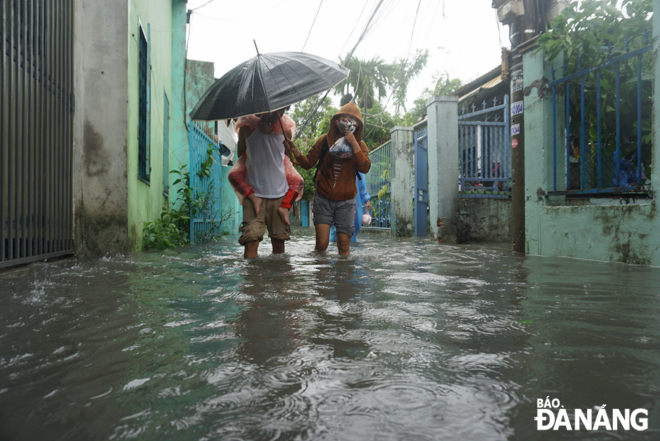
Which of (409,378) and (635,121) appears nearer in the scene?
(409,378)

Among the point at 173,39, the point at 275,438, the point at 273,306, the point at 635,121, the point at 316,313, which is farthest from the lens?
the point at 173,39

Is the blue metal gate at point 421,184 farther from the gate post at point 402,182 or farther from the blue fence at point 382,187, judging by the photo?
the blue fence at point 382,187

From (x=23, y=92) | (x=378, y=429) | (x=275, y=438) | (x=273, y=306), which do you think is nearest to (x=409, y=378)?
(x=378, y=429)

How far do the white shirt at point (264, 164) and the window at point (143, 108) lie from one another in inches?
69.6

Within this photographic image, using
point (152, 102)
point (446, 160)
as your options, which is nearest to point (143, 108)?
point (152, 102)

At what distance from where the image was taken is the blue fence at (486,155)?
9289 millimetres

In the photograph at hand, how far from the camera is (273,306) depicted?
2.24 metres

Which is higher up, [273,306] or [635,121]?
[635,121]

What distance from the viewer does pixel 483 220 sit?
9.07 metres

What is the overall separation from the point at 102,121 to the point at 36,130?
1149mm

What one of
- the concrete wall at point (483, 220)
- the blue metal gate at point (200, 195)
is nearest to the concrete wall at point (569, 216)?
the concrete wall at point (483, 220)

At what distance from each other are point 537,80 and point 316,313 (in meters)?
4.27

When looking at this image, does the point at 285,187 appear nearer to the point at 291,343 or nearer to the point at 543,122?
the point at 543,122

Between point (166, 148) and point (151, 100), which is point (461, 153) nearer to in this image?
point (166, 148)
